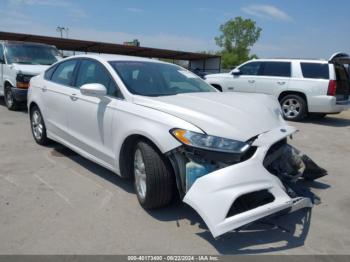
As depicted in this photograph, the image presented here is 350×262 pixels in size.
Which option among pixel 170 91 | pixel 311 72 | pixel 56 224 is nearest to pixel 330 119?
pixel 311 72

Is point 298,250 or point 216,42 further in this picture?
point 216,42

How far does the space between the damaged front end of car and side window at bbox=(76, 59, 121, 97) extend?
1.30m

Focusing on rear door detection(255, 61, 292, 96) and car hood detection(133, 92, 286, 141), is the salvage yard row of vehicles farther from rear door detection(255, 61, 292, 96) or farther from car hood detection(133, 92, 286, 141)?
rear door detection(255, 61, 292, 96)

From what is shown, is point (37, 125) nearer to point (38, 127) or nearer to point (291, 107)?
point (38, 127)

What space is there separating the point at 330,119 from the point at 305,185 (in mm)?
7314

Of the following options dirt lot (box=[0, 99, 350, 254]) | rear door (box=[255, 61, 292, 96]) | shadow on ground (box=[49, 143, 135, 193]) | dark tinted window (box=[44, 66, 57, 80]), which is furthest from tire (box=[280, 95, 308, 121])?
dark tinted window (box=[44, 66, 57, 80])

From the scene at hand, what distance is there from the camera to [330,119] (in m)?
10.9

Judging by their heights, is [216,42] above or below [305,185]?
above

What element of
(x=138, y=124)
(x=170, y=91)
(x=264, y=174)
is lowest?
(x=264, y=174)

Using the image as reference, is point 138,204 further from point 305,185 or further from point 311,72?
point 311,72

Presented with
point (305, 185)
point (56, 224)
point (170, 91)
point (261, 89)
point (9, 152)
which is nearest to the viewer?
point (56, 224)

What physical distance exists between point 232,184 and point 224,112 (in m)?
0.82

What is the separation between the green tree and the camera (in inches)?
2958

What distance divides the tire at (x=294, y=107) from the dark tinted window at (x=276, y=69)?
0.76 meters
